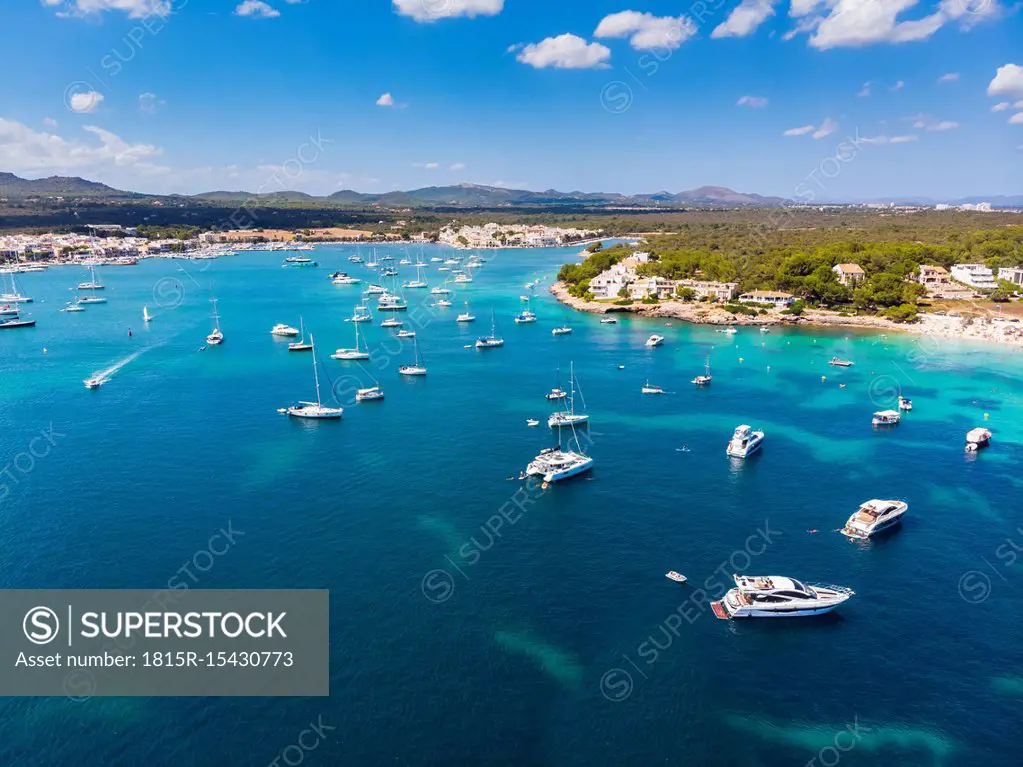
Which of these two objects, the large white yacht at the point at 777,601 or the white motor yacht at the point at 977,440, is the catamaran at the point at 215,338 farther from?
the white motor yacht at the point at 977,440

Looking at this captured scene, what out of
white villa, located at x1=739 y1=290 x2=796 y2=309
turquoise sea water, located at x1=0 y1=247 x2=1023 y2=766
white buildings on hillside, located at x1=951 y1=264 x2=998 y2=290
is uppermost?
white buildings on hillside, located at x1=951 y1=264 x2=998 y2=290

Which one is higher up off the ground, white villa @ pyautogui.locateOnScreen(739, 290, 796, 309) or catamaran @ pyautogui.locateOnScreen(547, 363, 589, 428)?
white villa @ pyautogui.locateOnScreen(739, 290, 796, 309)

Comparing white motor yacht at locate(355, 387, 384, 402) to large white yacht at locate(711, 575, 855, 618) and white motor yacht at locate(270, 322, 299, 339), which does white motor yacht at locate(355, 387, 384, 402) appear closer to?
white motor yacht at locate(270, 322, 299, 339)

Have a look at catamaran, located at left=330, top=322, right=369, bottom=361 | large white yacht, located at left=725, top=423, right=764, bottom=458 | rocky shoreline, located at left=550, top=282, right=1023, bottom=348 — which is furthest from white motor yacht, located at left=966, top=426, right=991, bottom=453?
catamaran, located at left=330, top=322, right=369, bottom=361

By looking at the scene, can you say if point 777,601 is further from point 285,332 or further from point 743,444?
point 285,332

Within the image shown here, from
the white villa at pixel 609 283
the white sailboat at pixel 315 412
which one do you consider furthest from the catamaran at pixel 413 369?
the white villa at pixel 609 283

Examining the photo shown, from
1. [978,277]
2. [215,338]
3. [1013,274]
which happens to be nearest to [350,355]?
[215,338]

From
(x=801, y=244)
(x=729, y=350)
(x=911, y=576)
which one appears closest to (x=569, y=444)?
(x=911, y=576)
